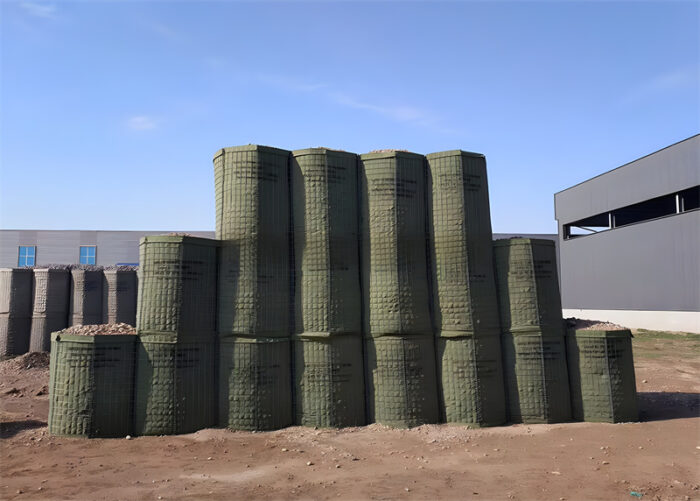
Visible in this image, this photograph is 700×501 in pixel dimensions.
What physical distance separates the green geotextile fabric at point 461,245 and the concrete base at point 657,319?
20666 millimetres

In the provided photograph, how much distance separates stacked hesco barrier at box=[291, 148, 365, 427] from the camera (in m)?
8.83

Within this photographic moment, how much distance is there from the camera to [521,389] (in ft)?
30.1

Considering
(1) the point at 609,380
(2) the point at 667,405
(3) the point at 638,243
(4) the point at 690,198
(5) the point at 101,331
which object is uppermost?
(4) the point at 690,198

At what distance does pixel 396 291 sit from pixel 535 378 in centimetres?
281

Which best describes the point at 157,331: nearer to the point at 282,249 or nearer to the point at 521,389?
the point at 282,249

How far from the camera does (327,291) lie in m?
9.05

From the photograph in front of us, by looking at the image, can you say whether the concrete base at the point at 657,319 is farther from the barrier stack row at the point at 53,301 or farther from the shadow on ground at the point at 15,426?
the shadow on ground at the point at 15,426

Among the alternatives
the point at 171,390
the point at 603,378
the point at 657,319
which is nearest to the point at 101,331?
the point at 171,390

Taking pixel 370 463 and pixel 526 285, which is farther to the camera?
pixel 526 285

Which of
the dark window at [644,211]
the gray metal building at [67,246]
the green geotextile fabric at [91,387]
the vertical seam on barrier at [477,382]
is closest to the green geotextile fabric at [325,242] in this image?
the vertical seam on barrier at [477,382]

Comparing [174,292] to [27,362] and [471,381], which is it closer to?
[471,381]

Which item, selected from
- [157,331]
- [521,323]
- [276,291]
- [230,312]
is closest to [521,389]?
[521,323]

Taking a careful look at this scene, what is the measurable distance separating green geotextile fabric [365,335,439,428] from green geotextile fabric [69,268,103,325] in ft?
40.4

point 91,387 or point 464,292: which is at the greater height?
point 464,292
